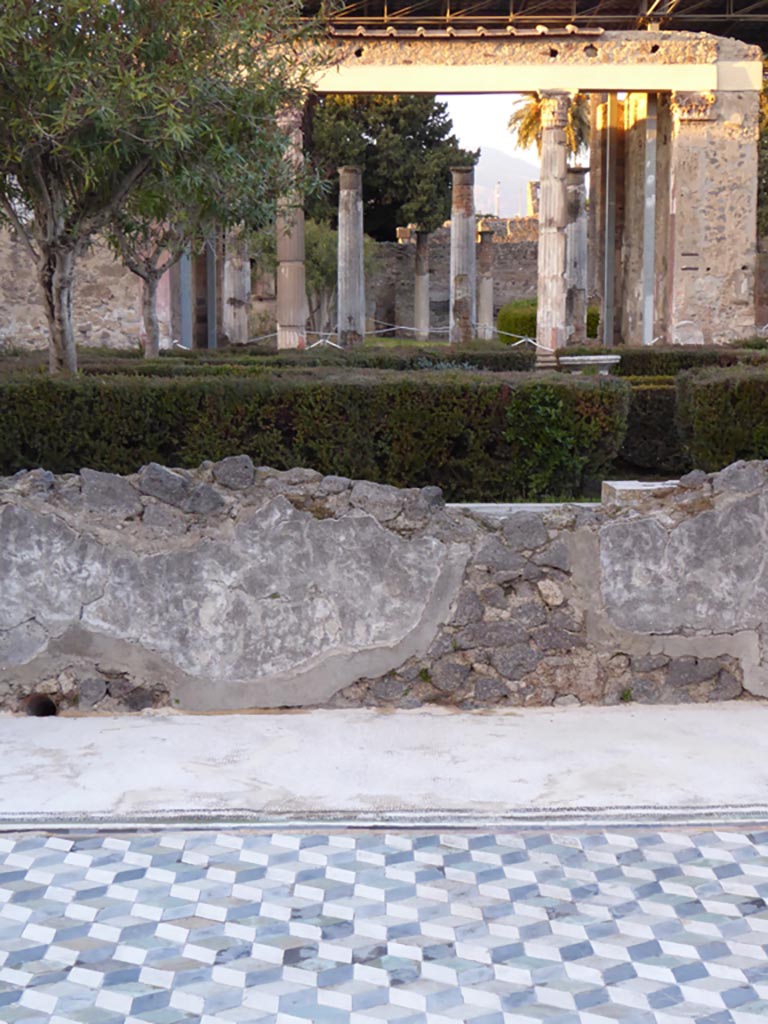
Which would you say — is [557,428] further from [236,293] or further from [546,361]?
[236,293]

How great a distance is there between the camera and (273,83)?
7012mm

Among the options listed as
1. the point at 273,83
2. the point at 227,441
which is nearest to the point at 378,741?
the point at 227,441

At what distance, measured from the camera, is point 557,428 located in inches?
253

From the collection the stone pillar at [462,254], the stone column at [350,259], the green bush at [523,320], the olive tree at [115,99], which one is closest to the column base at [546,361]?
the stone column at [350,259]

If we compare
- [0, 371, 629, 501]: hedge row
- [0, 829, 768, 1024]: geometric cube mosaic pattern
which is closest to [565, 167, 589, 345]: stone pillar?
[0, 371, 629, 501]: hedge row

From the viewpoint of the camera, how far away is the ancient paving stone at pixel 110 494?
3959mm

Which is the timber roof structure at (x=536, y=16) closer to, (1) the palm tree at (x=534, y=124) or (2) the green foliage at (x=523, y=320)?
(2) the green foliage at (x=523, y=320)

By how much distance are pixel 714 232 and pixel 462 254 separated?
5.20 meters

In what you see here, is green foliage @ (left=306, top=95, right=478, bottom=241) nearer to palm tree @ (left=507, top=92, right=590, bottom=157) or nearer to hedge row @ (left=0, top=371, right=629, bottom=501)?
palm tree @ (left=507, top=92, right=590, bottom=157)

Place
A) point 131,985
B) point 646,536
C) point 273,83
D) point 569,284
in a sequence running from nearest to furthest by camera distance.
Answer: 1. point 131,985
2. point 646,536
3. point 273,83
4. point 569,284

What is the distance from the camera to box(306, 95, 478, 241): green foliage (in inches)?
1225

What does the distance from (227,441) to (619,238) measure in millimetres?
19612

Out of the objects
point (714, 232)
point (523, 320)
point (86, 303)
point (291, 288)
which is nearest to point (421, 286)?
point (523, 320)

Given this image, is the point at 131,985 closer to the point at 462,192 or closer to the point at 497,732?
the point at 497,732
